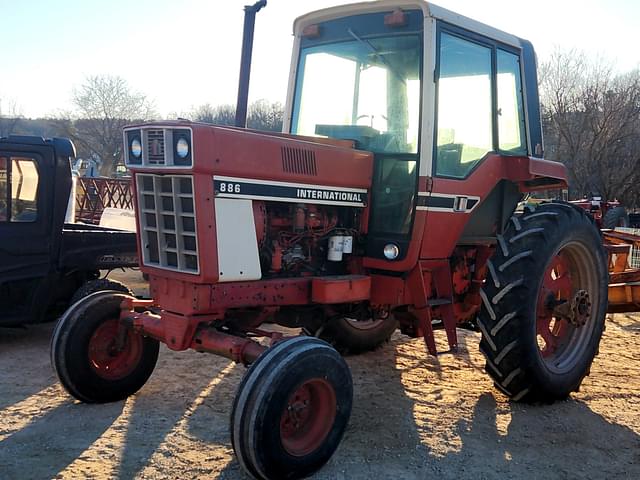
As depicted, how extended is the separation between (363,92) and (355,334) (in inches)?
90.9

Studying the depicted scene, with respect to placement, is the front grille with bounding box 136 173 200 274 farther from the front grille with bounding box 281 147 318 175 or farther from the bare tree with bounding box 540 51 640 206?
the bare tree with bounding box 540 51 640 206

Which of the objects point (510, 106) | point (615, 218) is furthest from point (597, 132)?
point (510, 106)

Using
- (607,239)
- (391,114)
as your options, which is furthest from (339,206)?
(607,239)

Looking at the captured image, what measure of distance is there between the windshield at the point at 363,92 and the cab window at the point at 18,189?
9.27 feet

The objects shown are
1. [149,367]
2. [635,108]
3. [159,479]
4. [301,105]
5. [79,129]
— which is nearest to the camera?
[159,479]

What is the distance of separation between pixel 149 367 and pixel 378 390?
1781 mm

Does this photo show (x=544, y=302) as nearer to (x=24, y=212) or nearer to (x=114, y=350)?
(x=114, y=350)

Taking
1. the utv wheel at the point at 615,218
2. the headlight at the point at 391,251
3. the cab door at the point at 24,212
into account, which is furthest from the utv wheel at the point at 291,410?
the utv wheel at the point at 615,218

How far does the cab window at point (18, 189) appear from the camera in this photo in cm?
623

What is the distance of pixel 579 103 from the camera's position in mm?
26484

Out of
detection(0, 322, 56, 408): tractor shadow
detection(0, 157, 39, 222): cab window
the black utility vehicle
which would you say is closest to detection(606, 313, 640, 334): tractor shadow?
the black utility vehicle

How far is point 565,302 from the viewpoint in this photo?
16.4 feet

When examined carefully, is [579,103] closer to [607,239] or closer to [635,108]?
[635,108]

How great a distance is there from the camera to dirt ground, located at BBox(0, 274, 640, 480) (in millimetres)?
3732
